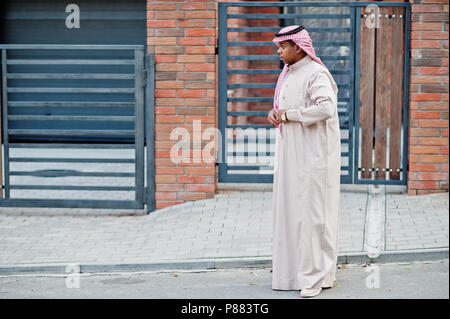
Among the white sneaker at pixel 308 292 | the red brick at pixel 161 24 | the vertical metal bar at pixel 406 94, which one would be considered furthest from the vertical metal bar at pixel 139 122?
the white sneaker at pixel 308 292

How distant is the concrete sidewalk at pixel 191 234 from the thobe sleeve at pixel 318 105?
5.31ft

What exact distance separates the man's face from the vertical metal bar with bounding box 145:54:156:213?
339 cm

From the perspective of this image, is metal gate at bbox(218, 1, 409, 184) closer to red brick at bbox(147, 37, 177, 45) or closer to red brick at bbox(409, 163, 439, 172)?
red brick at bbox(409, 163, 439, 172)

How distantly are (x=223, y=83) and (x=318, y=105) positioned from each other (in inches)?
146

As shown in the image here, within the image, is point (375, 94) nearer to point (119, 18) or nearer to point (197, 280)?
point (197, 280)

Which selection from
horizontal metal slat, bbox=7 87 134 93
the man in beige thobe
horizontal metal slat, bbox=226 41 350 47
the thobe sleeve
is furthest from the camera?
horizontal metal slat, bbox=226 41 350 47

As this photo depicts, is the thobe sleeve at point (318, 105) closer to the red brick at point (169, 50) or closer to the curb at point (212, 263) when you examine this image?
the curb at point (212, 263)

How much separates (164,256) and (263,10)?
11373 millimetres

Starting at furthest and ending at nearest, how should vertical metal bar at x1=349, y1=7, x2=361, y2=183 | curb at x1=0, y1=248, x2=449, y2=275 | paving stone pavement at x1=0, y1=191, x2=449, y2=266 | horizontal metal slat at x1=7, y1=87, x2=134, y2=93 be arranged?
vertical metal bar at x1=349, y1=7, x2=361, y2=183 → horizontal metal slat at x1=7, y1=87, x2=134, y2=93 → paving stone pavement at x1=0, y1=191, x2=449, y2=266 → curb at x1=0, y1=248, x2=449, y2=275

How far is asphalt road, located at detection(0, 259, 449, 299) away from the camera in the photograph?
6.05 m

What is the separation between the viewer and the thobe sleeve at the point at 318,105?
5836 mm

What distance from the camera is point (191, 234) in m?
8.10

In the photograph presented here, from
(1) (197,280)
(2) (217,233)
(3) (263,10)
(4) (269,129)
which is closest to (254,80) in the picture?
(3) (263,10)

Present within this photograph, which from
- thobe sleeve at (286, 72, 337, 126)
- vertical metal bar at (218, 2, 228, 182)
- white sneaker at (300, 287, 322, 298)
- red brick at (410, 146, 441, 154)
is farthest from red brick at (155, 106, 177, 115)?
white sneaker at (300, 287, 322, 298)
